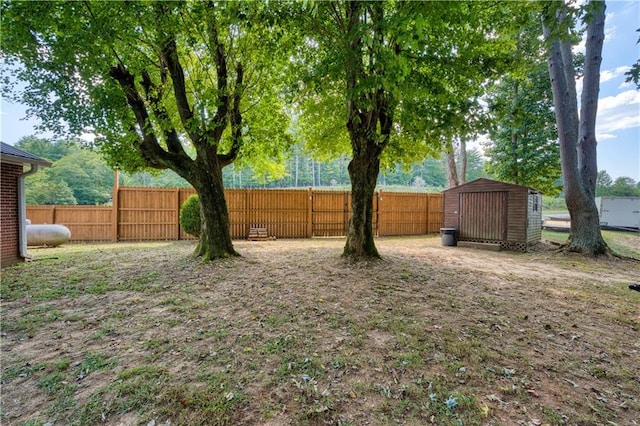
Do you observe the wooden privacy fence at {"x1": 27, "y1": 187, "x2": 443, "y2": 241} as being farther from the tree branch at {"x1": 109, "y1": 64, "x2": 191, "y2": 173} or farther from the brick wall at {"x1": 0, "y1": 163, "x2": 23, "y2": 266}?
the tree branch at {"x1": 109, "y1": 64, "x2": 191, "y2": 173}

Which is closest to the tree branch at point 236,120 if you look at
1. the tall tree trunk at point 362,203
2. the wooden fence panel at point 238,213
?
the tall tree trunk at point 362,203

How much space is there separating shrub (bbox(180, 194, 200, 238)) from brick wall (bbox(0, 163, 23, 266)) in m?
4.13

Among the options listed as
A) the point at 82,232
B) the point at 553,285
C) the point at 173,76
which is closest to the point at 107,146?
the point at 173,76

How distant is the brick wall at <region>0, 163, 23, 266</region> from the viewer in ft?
19.6

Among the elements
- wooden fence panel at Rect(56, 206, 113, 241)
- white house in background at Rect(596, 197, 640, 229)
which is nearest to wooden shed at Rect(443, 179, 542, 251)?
white house in background at Rect(596, 197, 640, 229)

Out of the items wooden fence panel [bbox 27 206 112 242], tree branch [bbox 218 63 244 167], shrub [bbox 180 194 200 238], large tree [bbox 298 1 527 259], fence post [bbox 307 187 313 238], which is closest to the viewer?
large tree [bbox 298 1 527 259]

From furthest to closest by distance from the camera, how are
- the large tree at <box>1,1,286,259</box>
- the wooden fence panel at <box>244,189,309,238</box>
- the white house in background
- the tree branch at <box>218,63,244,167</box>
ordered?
the white house in background → the wooden fence panel at <box>244,189,309,238</box> → the tree branch at <box>218,63,244,167</box> → the large tree at <box>1,1,286,259</box>

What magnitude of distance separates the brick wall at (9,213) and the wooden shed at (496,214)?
41.8 feet

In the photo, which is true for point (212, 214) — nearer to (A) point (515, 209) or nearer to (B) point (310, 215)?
(B) point (310, 215)

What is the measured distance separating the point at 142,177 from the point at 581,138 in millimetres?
49858

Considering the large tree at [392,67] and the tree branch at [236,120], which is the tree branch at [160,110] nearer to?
the tree branch at [236,120]

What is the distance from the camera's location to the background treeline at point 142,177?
19906 mm

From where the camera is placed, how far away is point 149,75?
6730 millimetres

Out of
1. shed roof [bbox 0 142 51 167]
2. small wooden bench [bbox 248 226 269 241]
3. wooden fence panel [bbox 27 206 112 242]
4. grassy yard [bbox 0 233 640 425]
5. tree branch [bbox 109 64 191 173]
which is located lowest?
grassy yard [bbox 0 233 640 425]
